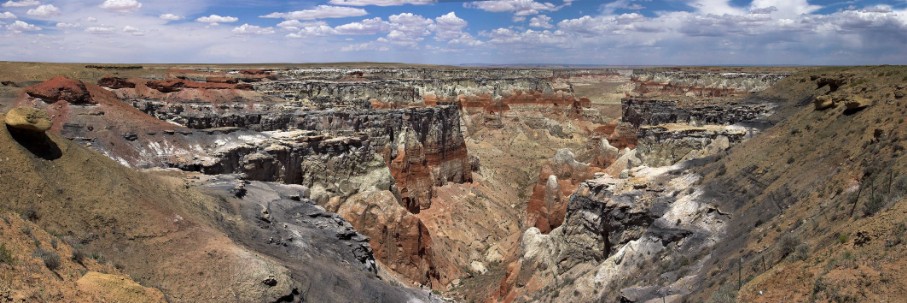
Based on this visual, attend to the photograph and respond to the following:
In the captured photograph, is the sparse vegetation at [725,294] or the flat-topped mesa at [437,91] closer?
the sparse vegetation at [725,294]

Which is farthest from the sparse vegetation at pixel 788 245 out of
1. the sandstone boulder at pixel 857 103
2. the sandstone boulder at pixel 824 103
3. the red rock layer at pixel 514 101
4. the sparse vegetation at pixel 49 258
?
the red rock layer at pixel 514 101

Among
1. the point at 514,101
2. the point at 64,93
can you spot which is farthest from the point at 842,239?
the point at 514,101

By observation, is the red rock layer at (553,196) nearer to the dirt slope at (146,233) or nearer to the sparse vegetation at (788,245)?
the dirt slope at (146,233)

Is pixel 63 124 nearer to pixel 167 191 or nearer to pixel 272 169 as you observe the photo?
pixel 272 169

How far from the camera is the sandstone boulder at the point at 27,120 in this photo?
17594 millimetres

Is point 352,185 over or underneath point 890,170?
underneath

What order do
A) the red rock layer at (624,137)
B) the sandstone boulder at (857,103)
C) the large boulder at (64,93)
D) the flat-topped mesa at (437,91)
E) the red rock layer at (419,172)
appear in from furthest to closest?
1. the flat-topped mesa at (437,91)
2. the red rock layer at (624,137)
3. the red rock layer at (419,172)
4. the large boulder at (64,93)
5. the sandstone boulder at (857,103)

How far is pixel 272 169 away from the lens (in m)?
34.0

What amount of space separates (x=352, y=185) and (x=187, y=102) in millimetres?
19859

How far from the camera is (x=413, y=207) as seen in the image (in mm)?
46156

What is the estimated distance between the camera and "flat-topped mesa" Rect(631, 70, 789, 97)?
9469cm

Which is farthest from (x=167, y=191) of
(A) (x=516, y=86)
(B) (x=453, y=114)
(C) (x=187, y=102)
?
(A) (x=516, y=86)

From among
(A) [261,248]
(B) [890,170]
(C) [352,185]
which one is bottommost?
(C) [352,185]

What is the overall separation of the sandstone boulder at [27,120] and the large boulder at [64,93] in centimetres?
1914
